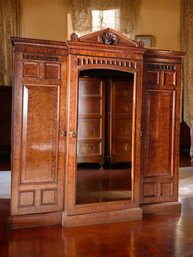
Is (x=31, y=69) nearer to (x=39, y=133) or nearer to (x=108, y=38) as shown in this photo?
(x=39, y=133)

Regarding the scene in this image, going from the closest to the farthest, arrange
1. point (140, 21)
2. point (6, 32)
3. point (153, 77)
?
point (153, 77)
point (6, 32)
point (140, 21)

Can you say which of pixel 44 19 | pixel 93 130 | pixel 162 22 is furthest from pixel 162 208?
pixel 162 22

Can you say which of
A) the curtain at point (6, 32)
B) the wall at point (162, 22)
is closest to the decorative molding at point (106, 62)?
the curtain at point (6, 32)

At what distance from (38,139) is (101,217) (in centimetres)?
100

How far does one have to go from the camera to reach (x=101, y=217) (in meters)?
3.37

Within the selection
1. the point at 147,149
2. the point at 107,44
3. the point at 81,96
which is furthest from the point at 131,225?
the point at 107,44

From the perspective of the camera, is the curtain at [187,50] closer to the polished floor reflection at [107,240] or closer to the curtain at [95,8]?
the curtain at [95,8]

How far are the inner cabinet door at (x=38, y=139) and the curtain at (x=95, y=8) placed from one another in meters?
4.98

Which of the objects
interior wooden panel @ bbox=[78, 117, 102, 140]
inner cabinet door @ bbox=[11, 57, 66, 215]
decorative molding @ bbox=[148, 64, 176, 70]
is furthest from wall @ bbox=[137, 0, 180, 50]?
inner cabinet door @ bbox=[11, 57, 66, 215]

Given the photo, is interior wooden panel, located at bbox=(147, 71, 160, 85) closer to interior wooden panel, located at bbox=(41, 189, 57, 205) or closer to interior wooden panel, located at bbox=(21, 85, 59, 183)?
interior wooden panel, located at bbox=(21, 85, 59, 183)

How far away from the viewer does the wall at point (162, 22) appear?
823 centimetres

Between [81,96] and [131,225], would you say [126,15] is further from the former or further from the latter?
[131,225]

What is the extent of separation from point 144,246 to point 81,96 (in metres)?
1.68

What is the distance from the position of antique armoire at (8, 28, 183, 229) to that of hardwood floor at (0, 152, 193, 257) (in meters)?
0.17
